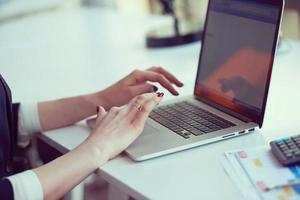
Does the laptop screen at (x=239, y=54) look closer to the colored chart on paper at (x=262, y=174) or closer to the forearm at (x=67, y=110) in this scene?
the colored chart on paper at (x=262, y=174)

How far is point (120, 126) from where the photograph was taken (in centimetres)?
108

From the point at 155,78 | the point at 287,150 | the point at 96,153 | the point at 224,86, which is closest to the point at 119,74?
the point at 155,78

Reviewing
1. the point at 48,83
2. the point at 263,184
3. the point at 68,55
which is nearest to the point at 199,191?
the point at 263,184

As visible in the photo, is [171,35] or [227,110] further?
[171,35]

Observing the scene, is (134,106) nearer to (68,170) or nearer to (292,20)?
(68,170)

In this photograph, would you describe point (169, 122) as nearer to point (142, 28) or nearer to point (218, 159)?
point (218, 159)

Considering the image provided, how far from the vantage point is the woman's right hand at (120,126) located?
3.42ft

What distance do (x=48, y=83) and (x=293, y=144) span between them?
0.81m

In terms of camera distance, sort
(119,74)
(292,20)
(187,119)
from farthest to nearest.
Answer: (292,20), (119,74), (187,119)

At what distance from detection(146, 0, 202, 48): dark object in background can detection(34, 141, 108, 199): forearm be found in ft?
2.86

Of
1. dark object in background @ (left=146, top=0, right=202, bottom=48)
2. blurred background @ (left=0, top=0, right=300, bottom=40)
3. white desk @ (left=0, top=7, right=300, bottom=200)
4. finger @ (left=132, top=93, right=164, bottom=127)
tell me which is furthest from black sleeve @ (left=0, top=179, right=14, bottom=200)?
blurred background @ (left=0, top=0, right=300, bottom=40)

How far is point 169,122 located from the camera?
1171 millimetres

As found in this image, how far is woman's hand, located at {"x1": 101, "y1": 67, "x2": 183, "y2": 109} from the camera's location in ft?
4.24

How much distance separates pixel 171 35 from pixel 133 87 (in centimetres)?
62
